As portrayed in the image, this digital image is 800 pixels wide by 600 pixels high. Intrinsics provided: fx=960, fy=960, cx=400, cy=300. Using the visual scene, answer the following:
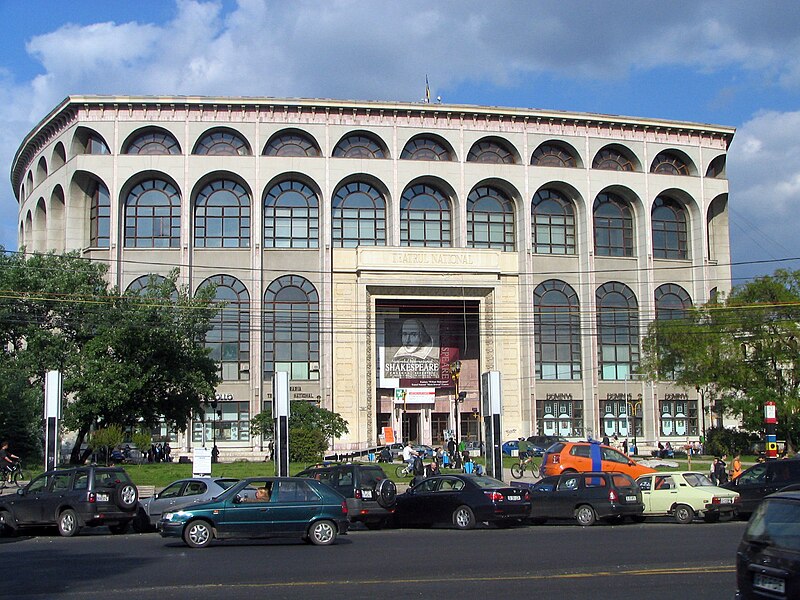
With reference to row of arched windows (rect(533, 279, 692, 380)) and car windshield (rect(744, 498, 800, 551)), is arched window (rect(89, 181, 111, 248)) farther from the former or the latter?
car windshield (rect(744, 498, 800, 551))

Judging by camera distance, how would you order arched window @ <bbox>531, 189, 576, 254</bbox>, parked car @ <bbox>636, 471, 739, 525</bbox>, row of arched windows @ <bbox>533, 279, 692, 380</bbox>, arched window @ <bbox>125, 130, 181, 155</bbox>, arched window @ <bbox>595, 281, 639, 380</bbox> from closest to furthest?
1. parked car @ <bbox>636, 471, 739, 525</bbox>
2. arched window @ <bbox>125, 130, 181, 155</bbox>
3. row of arched windows @ <bbox>533, 279, 692, 380</bbox>
4. arched window @ <bbox>595, 281, 639, 380</bbox>
5. arched window @ <bbox>531, 189, 576, 254</bbox>

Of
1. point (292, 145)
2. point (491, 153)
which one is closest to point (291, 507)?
point (292, 145)

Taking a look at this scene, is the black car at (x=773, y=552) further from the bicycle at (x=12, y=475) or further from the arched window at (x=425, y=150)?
the arched window at (x=425, y=150)

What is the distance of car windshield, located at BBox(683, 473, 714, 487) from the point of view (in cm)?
2483

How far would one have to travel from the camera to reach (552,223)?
7012 centimetres

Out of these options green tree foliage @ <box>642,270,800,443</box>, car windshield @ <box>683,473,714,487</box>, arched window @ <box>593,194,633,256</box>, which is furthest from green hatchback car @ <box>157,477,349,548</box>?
arched window @ <box>593,194,633,256</box>

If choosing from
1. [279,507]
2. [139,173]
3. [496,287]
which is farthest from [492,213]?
[279,507]

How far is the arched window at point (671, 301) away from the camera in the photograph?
70.2 metres

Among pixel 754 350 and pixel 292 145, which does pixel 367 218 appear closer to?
pixel 292 145

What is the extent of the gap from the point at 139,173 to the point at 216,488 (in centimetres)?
4497

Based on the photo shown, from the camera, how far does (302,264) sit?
214 ft

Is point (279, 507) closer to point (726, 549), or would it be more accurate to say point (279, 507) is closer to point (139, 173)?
point (726, 549)

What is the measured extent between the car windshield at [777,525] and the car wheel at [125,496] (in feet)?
52.7

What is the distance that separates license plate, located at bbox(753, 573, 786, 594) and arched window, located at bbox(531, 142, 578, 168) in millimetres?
62519
